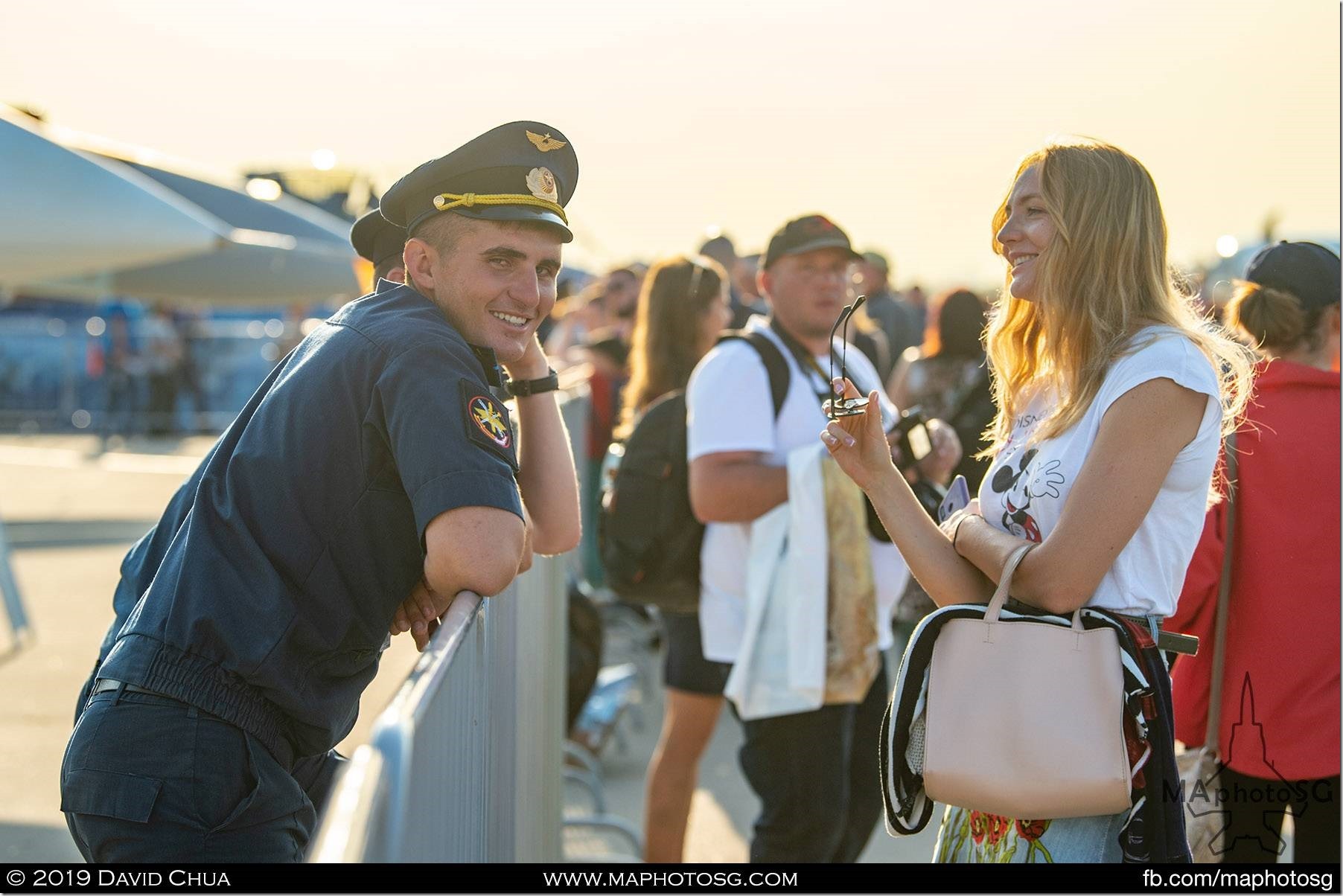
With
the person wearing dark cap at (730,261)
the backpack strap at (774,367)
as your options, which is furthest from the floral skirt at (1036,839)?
the person wearing dark cap at (730,261)

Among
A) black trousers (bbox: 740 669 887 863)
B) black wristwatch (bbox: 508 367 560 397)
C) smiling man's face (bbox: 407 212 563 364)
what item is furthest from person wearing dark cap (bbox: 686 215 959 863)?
smiling man's face (bbox: 407 212 563 364)

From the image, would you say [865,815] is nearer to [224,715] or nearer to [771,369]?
[771,369]

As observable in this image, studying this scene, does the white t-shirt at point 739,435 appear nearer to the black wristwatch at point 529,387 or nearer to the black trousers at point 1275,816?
the black trousers at point 1275,816

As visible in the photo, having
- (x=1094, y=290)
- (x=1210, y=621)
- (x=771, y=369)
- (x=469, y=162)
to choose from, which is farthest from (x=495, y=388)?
(x=1210, y=621)

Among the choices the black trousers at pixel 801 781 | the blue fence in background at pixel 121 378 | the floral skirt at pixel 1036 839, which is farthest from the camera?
the blue fence in background at pixel 121 378

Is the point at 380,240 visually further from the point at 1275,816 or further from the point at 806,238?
the point at 1275,816

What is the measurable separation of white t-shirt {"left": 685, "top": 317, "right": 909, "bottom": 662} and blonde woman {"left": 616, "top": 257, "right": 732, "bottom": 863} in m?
0.18

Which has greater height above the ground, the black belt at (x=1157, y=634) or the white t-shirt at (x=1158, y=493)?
the white t-shirt at (x=1158, y=493)

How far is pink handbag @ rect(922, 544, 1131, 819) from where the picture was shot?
235cm

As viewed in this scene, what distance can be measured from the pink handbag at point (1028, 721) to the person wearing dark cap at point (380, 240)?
138 centimetres

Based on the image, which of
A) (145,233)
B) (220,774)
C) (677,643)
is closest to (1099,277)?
(220,774)

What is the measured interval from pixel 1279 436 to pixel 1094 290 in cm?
122

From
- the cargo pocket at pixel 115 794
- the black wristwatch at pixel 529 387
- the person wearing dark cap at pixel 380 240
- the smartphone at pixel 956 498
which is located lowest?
the cargo pocket at pixel 115 794

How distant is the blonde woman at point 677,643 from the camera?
4.65 meters
